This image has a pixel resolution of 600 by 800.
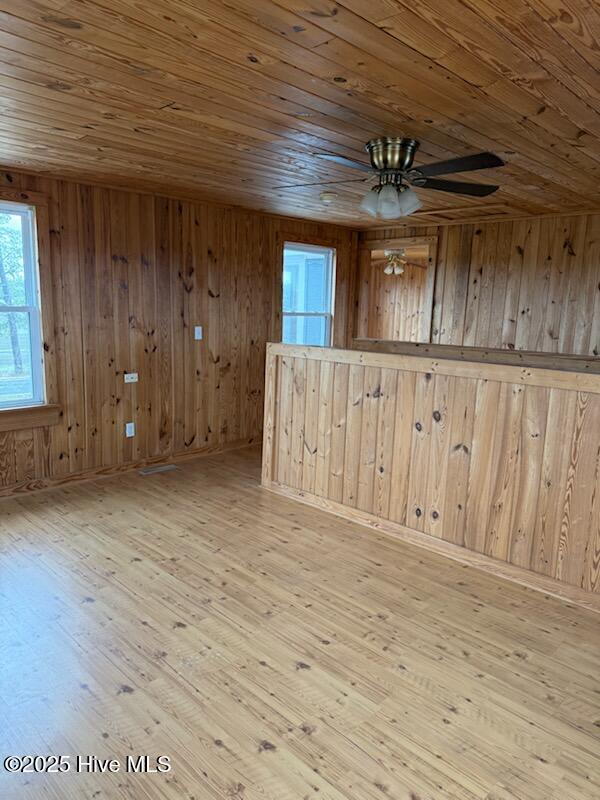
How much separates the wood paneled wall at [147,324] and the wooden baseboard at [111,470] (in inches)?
0.8

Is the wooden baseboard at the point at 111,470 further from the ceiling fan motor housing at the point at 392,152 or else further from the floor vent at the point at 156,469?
the ceiling fan motor housing at the point at 392,152

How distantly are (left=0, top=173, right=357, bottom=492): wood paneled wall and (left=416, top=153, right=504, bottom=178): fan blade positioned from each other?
2.86 m

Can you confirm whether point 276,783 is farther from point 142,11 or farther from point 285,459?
point 285,459

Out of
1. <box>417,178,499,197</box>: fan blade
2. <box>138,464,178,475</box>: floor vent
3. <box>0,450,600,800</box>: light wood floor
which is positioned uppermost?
<box>417,178,499,197</box>: fan blade

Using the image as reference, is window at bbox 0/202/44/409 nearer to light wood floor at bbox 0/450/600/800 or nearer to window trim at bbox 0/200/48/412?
window trim at bbox 0/200/48/412

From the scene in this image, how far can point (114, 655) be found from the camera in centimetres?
229

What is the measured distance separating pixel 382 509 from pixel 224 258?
2995 mm

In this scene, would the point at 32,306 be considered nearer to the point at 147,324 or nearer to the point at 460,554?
the point at 147,324

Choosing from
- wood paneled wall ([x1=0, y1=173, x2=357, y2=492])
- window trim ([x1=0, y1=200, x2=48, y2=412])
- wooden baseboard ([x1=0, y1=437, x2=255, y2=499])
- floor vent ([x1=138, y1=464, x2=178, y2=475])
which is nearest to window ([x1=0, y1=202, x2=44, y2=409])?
window trim ([x1=0, y1=200, x2=48, y2=412])

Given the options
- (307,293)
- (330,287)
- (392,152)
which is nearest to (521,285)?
(330,287)

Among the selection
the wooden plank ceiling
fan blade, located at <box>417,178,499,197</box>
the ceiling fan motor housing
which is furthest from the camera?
the ceiling fan motor housing

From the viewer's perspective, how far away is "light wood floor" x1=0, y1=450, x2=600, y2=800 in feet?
5.75

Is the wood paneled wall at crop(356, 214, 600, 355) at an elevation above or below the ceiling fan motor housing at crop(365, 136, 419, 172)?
below

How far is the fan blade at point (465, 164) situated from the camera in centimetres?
227
